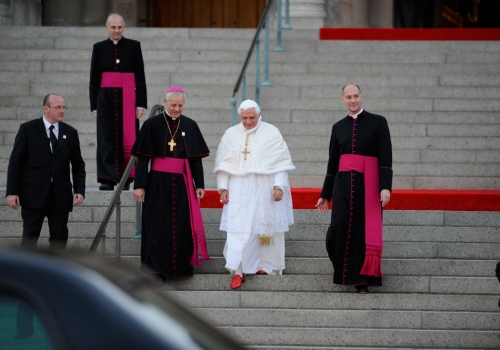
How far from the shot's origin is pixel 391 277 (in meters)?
8.87

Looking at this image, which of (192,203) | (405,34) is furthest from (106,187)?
(405,34)

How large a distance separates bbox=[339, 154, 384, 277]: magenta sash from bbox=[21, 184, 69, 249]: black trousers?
2.18 meters

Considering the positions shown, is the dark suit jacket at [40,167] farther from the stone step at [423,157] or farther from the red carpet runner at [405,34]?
the red carpet runner at [405,34]

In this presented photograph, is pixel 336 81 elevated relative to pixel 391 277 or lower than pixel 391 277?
elevated

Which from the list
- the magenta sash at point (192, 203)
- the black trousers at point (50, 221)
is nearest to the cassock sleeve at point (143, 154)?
the magenta sash at point (192, 203)

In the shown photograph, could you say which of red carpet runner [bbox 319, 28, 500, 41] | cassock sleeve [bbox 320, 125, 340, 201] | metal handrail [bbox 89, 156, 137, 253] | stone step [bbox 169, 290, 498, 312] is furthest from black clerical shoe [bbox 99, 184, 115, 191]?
red carpet runner [bbox 319, 28, 500, 41]

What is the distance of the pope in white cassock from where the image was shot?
8789 millimetres

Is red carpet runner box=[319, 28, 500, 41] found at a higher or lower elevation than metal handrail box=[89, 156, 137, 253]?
higher

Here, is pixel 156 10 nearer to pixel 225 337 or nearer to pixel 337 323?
pixel 337 323

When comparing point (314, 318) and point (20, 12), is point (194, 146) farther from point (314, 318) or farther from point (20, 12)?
point (20, 12)

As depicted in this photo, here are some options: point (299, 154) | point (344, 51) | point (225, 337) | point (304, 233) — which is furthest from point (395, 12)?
point (225, 337)

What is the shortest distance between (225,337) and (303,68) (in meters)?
10.9

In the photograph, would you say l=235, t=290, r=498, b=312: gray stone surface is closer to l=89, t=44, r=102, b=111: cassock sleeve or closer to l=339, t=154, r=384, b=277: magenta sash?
l=339, t=154, r=384, b=277: magenta sash

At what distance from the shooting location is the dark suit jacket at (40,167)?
28.0 feet
